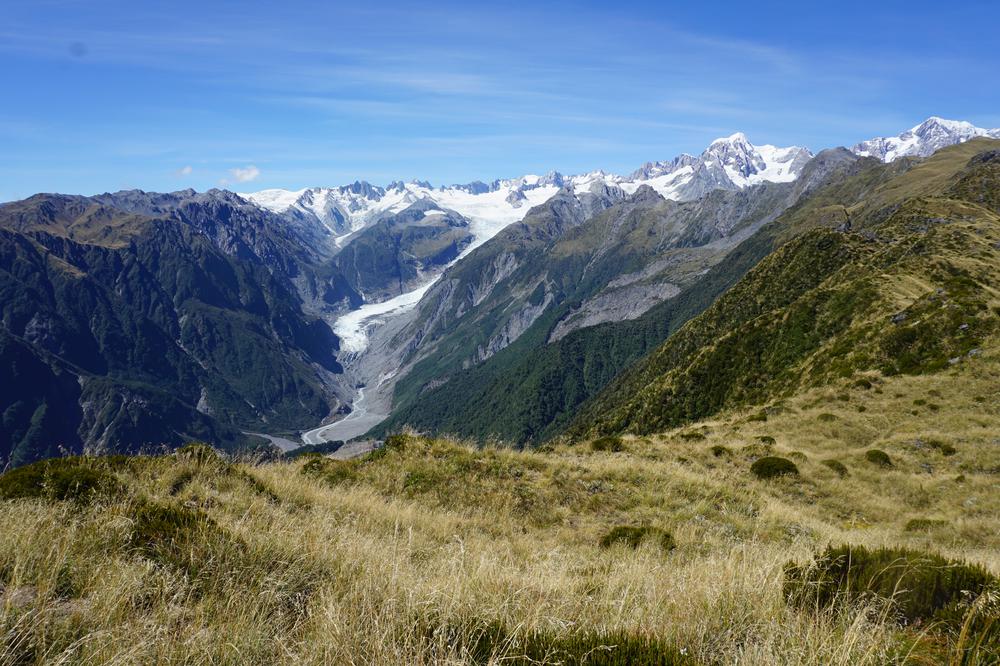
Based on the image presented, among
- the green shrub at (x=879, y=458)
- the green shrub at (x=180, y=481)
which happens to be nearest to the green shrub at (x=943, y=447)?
the green shrub at (x=879, y=458)

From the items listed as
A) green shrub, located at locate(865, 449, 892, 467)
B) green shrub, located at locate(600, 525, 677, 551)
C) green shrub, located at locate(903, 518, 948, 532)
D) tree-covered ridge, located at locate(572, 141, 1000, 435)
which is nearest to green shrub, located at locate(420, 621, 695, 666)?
green shrub, located at locate(600, 525, 677, 551)

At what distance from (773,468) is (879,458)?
7.00 m

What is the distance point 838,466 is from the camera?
25344 mm

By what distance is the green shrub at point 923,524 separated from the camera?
18.9 m

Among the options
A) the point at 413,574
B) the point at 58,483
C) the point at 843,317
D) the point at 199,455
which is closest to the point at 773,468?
the point at 413,574

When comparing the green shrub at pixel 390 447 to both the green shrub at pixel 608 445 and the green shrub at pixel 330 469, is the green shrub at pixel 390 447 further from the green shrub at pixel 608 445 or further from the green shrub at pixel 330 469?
the green shrub at pixel 608 445

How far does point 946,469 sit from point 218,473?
32.0 m

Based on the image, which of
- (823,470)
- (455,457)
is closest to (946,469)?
(823,470)

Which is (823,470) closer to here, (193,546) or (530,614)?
(530,614)

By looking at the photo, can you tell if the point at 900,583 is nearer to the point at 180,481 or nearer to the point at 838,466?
the point at 180,481

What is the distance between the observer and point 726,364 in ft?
322

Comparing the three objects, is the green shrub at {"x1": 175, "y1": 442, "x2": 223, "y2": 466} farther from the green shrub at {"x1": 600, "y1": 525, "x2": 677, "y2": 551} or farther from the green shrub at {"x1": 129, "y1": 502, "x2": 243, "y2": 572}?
the green shrub at {"x1": 600, "y1": 525, "x2": 677, "y2": 551}

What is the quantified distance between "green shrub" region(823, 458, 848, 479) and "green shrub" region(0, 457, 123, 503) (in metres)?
28.1

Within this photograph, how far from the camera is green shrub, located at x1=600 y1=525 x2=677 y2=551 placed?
1223 centimetres
